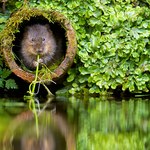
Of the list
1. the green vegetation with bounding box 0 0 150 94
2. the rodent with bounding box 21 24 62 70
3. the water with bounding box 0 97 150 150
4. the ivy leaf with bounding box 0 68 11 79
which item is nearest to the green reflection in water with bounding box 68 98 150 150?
the water with bounding box 0 97 150 150

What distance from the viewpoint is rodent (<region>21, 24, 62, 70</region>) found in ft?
18.1

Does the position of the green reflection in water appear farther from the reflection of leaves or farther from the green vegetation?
the green vegetation

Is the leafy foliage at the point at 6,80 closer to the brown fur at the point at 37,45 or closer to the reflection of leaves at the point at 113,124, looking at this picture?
the brown fur at the point at 37,45

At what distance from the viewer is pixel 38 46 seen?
18.1 ft

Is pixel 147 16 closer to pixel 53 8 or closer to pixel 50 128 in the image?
pixel 53 8

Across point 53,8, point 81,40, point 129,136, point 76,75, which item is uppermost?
point 53,8

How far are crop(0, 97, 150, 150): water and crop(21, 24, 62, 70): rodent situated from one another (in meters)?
0.60

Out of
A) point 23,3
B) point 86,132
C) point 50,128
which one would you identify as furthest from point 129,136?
point 23,3

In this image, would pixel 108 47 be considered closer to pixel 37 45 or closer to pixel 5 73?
pixel 37 45

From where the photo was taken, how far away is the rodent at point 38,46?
5.52 metres

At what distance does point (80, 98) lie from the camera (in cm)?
535

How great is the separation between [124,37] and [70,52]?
64 centimetres

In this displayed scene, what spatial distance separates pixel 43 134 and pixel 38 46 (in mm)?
2276

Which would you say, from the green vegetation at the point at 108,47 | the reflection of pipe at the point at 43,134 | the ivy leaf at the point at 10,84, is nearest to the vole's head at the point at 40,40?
the green vegetation at the point at 108,47
